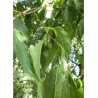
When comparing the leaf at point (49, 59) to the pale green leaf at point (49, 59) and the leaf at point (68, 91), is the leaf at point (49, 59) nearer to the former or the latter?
the pale green leaf at point (49, 59)

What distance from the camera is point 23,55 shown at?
0.29 m

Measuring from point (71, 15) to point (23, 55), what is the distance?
1.22 ft

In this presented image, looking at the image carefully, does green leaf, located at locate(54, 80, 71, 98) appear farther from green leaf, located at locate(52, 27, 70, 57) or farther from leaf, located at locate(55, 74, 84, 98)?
green leaf, located at locate(52, 27, 70, 57)

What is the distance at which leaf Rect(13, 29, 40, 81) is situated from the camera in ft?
0.89

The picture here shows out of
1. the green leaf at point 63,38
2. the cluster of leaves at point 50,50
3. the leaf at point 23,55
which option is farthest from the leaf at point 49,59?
the leaf at point 23,55

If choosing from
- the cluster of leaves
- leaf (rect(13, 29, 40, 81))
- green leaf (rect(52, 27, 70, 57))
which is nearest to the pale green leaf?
the cluster of leaves

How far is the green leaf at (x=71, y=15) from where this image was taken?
54cm

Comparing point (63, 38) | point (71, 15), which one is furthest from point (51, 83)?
point (71, 15)

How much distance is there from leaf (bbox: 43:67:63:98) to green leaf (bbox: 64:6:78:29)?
0.81 ft

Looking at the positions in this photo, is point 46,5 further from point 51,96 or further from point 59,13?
point 51,96

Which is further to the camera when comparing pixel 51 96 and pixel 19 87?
pixel 19 87
